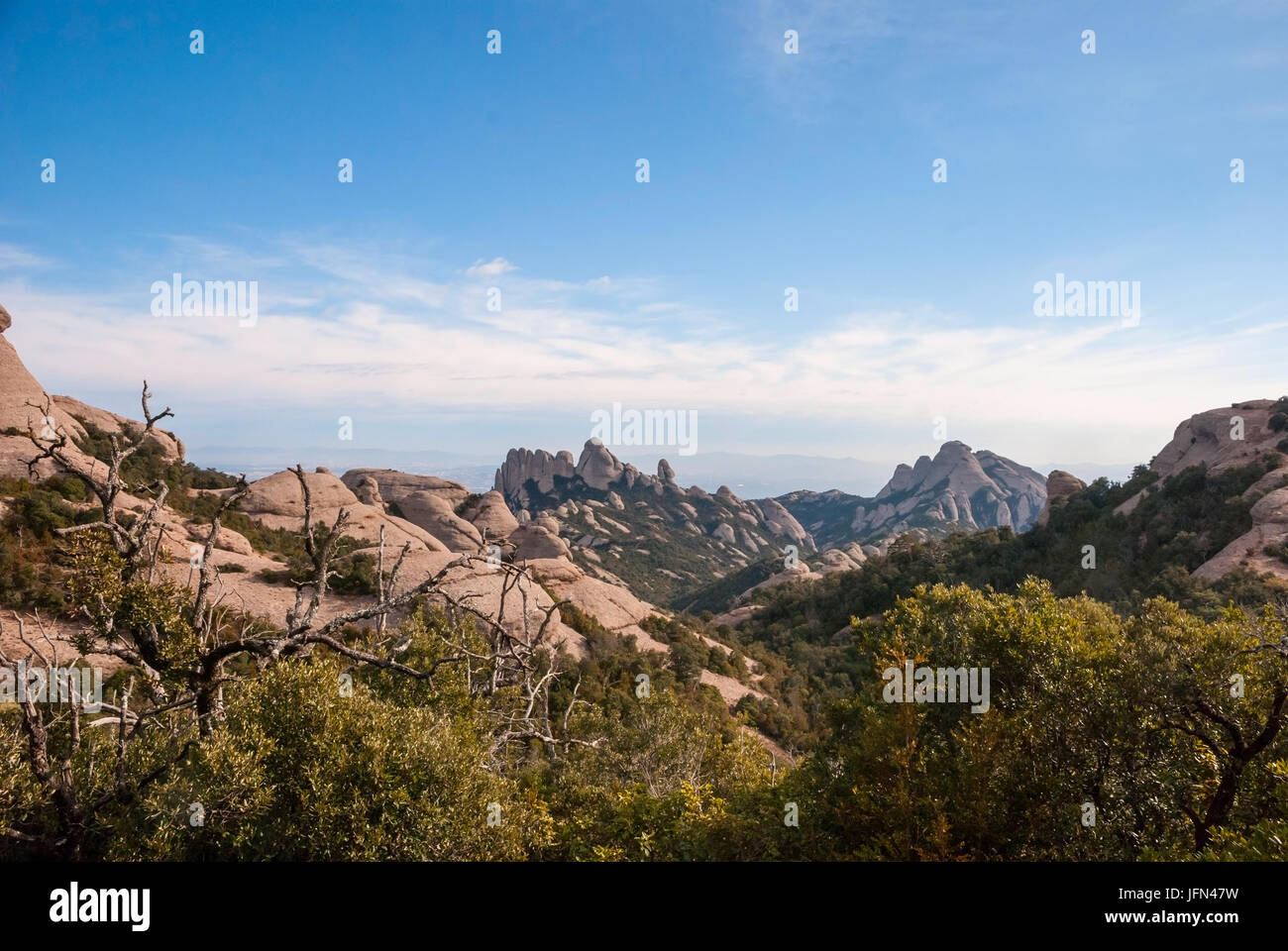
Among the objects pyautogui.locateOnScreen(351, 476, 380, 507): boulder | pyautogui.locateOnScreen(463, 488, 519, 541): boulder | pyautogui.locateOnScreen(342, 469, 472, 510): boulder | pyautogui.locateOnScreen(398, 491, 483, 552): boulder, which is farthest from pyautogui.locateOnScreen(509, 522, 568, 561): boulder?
pyautogui.locateOnScreen(342, 469, 472, 510): boulder

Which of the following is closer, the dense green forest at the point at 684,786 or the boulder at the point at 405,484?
the dense green forest at the point at 684,786

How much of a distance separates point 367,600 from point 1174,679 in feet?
117

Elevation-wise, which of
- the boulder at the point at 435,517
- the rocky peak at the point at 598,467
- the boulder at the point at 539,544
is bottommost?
the boulder at the point at 539,544

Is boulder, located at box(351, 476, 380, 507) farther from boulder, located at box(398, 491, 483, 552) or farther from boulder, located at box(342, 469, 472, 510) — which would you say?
boulder, located at box(342, 469, 472, 510)

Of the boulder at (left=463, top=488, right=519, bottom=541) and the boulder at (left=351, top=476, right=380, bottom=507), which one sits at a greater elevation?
the boulder at (left=351, top=476, right=380, bottom=507)

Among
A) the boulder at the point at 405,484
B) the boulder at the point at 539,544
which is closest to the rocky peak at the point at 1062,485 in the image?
the boulder at the point at 539,544

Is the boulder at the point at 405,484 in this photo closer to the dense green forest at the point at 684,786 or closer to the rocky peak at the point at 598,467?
the dense green forest at the point at 684,786

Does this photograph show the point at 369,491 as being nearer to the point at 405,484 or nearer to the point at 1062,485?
the point at 405,484

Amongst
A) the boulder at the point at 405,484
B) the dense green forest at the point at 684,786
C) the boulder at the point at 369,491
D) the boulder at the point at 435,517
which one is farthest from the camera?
the boulder at the point at 405,484

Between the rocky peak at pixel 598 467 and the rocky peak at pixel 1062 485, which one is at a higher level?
the rocky peak at pixel 598 467

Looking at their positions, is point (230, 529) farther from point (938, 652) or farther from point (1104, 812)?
point (1104, 812)

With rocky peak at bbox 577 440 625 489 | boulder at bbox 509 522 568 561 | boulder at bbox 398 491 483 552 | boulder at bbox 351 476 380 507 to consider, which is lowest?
boulder at bbox 509 522 568 561

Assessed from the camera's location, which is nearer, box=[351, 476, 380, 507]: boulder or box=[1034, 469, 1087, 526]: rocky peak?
box=[351, 476, 380, 507]: boulder

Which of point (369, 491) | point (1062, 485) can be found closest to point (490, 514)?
point (369, 491)
